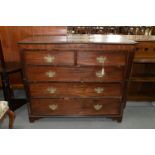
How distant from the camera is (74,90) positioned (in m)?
1.89

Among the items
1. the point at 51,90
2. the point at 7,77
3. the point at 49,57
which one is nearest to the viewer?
the point at 49,57

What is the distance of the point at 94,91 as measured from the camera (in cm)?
189

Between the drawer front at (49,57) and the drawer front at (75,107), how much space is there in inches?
20.8

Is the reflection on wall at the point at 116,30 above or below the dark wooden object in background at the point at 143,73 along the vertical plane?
above

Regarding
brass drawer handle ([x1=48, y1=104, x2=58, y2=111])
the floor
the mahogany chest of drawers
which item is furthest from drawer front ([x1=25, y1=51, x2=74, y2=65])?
the floor

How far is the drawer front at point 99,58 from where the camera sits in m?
1.66

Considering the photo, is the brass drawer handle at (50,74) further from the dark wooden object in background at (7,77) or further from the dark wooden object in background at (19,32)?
the dark wooden object in background at (19,32)

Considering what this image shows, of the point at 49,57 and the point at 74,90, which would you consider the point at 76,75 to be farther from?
the point at 49,57

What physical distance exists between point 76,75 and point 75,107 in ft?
1.55

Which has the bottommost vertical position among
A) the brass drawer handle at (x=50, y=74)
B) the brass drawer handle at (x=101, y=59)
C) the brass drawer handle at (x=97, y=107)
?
the brass drawer handle at (x=97, y=107)

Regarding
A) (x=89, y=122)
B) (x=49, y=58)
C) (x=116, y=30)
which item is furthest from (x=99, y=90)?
(x=116, y=30)

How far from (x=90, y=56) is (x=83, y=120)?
0.99 m

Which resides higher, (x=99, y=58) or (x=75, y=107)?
(x=99, y=58)

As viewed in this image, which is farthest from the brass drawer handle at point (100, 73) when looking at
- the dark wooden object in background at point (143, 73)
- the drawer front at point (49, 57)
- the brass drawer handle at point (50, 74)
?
the dark wooden object in background at point (143, 73)
